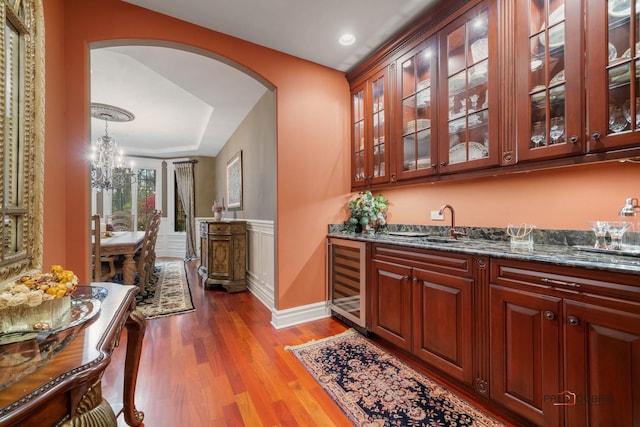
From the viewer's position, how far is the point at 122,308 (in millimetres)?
1051

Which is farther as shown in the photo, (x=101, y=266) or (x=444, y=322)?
(x=101, y=266)

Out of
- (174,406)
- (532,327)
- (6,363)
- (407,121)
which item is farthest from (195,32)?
(532,327)

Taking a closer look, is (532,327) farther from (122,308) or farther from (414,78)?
(414,78)

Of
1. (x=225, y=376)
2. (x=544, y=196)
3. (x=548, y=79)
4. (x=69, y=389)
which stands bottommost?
(x=225, y=376)

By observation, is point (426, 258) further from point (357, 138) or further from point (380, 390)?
point (357, 138)

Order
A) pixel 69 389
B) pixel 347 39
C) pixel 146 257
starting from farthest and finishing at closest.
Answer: pixel 146 257 → pixel 347 39 → pixel 69 389

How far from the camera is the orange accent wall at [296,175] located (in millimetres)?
1651

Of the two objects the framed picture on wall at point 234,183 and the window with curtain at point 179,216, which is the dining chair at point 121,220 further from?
the framed picture on wall at point 234,183

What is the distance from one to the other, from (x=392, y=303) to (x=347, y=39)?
243 cm

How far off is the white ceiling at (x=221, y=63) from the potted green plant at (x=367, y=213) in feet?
5.02

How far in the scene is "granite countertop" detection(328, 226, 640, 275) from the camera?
114 cm

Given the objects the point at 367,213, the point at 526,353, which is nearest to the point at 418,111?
the point at 367,213

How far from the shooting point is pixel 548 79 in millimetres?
1560

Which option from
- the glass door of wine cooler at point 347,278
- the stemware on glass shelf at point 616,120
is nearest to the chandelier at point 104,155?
the glass door of wine cooler at point 347,278
